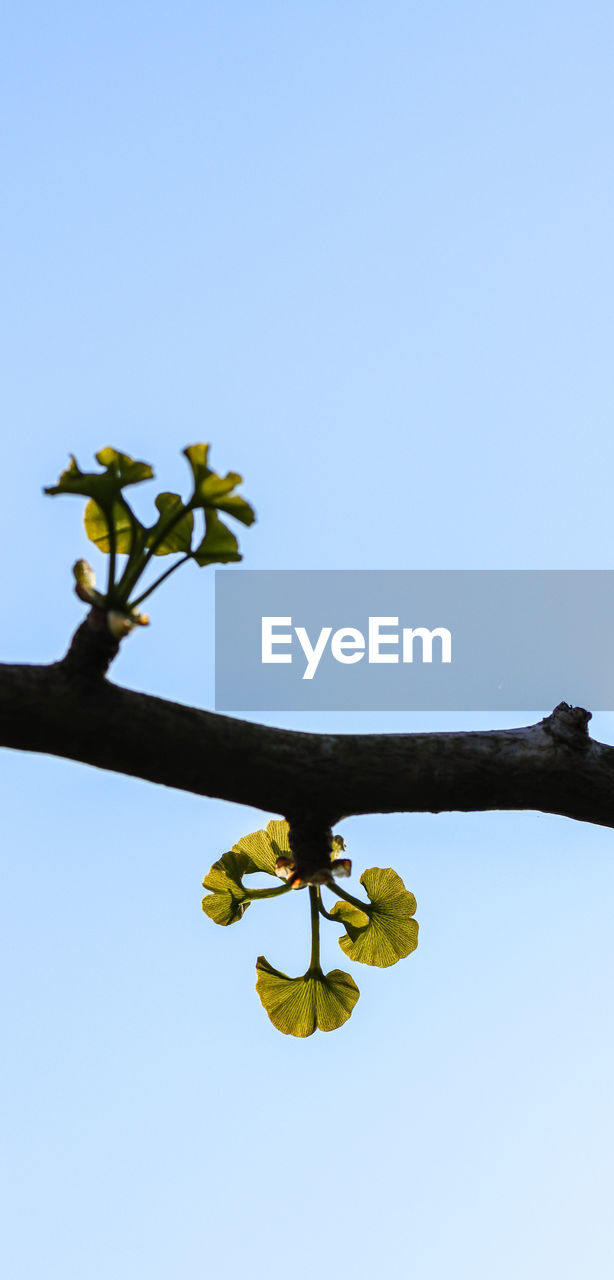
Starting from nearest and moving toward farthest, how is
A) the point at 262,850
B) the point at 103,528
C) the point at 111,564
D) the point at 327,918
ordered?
the point at 111,564 < the point at 103,528 < the point at 327,918 < the point at 262,850

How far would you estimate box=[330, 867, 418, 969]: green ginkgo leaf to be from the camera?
1.74 meters

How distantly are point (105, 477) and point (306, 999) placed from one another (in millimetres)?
1007

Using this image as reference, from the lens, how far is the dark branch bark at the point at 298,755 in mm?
1238

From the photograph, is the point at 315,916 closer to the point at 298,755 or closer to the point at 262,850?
the point at 262,850

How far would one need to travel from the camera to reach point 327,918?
5.50 feet

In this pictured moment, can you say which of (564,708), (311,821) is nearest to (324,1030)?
(311,821)

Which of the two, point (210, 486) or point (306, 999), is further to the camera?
point (306, 999)

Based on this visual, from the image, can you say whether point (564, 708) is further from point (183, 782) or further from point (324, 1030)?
point (324, 1030)

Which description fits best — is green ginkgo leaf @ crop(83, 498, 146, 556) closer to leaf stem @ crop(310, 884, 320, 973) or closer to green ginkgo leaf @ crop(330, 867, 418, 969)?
leaf stem @ crop(310, 884, 320, 973)

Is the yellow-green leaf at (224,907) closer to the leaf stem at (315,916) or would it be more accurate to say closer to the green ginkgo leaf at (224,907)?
the green ginkgo leaf at (224,907)

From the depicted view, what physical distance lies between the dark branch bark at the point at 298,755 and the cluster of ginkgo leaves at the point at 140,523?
67 mm

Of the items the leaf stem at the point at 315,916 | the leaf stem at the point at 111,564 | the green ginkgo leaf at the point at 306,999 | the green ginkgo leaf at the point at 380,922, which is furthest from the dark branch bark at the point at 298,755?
the green ginkgo leaf at the point at 306,999

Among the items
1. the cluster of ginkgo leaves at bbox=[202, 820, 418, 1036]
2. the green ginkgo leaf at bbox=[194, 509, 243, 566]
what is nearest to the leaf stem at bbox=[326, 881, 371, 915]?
the cluster of ginkgo leaves at bbox=[202, 820, 418, 1036]

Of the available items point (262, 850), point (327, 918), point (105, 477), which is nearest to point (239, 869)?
point (262, 850)
